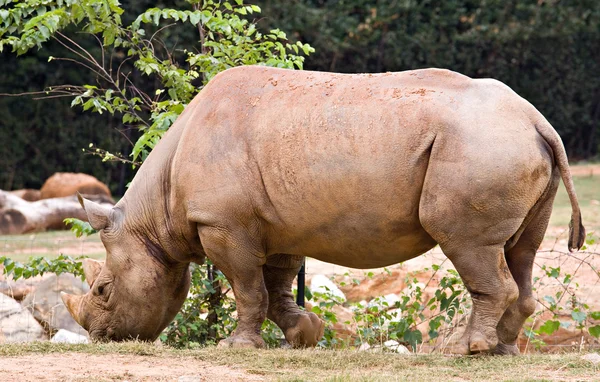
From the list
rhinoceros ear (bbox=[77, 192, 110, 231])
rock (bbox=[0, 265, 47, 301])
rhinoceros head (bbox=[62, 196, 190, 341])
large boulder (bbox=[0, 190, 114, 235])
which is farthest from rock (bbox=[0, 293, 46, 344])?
large boulder (bbox=[0, 190, 114, 235])

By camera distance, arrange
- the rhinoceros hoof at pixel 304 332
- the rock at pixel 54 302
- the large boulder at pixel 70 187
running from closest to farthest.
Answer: the rhinoceros hoof at pixel 304 332 → the rock at pixel 54 302 → the large boulder at pixel 70 187

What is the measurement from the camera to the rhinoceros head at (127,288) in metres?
6.65

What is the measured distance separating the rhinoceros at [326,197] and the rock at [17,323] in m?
2.13

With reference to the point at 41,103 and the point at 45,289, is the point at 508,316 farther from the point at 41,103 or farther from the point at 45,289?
the point at 41,103

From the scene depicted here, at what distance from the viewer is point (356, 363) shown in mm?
5562

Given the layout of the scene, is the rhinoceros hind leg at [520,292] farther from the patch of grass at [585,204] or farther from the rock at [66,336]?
the patch of grass at [585,204]

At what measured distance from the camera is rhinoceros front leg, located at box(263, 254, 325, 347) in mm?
6793

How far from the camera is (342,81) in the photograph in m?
6.13

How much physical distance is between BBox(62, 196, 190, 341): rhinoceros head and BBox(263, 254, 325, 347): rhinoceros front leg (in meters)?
0.67

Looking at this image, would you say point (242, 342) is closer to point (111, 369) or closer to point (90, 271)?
point (111, 369)

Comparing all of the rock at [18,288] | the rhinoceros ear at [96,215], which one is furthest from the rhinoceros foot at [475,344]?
the rock at [18,288]

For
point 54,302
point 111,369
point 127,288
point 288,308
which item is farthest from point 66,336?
point 111,369

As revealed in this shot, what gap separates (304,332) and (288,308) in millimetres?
222

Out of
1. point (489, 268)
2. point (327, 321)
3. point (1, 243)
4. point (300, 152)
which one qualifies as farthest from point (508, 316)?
point (1, 243)
